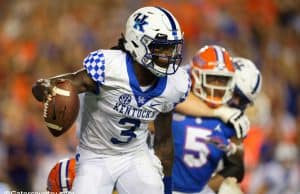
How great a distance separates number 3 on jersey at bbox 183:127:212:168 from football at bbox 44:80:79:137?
1.56m

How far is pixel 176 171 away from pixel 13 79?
5185 mm

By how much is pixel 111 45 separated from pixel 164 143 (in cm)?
584

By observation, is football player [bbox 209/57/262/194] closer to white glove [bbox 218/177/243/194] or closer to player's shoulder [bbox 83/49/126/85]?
white glove [bbox 218/177/243/194]

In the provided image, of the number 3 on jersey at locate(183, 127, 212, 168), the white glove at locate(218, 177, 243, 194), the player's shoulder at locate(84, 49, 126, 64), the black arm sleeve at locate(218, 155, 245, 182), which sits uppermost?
the player's shoulder at locate(84, 49, 126, 64)

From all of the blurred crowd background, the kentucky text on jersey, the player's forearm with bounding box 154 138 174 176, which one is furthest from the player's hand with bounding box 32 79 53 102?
the blurred crowd background

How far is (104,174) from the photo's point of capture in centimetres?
643

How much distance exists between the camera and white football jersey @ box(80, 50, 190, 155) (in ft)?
20.4

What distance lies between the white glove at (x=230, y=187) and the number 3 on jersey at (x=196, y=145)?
0.92 feet

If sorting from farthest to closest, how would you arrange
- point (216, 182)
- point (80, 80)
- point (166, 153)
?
point (216, 182)
point (166, 153)
point (80, 80)

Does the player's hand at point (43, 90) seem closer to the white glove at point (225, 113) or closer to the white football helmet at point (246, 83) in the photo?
the white glove at point (225, 113)

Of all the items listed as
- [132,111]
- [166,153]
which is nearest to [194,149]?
[166,153]

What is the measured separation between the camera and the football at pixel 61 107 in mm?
5910

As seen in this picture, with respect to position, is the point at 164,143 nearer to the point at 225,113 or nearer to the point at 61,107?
the point at 225,113

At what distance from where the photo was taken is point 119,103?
6.29 m
